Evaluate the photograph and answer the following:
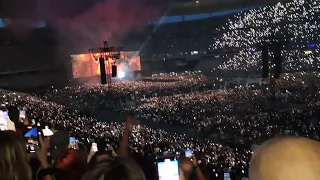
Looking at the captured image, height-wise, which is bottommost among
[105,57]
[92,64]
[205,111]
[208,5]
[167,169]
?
[205,111]

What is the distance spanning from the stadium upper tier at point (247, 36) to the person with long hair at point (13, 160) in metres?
19.4

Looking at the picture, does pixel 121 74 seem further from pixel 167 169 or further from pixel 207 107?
pixel 167 169

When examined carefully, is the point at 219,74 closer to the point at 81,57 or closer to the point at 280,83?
the point at 280,83

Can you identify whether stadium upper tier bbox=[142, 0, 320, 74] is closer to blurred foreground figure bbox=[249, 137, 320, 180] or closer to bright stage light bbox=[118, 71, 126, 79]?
bright stage light bbox=[118, 71, 126, 79]

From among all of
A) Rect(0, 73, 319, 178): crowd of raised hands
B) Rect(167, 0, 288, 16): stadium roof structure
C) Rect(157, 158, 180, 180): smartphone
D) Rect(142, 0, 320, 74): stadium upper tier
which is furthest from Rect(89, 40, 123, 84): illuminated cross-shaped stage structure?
Rect(167, 0, 288, 16): stadium roof structure

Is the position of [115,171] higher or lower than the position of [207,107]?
higher

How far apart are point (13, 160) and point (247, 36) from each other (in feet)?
85.8

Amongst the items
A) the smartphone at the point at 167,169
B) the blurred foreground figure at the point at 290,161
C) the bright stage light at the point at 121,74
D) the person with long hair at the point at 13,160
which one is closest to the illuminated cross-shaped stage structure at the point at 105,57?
the bright stage light at the point at 121,74

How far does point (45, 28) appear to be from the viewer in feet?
55.0

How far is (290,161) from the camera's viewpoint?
67cm

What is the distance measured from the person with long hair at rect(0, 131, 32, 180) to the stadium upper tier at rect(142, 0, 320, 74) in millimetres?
19422

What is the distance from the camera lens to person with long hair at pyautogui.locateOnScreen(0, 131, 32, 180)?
3.35 feet

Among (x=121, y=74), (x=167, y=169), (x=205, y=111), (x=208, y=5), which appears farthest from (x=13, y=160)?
(x=208, y=5)

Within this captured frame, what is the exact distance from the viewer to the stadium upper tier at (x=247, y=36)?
66.6 feet
